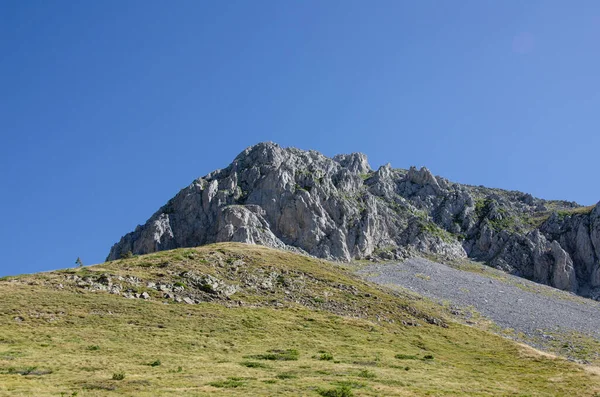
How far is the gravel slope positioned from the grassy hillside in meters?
12.0

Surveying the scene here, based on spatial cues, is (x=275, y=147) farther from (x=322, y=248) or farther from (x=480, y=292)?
(x=480, y=292)

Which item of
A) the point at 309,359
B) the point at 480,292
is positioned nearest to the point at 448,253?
the point at 480,292

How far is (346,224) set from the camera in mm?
127812

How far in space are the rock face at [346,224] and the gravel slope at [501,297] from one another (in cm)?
1807

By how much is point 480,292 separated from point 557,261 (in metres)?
57.3

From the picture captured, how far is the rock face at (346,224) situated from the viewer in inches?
4779

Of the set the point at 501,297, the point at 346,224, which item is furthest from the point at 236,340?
the point at 346,224

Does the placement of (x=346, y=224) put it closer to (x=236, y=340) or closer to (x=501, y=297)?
(x=501, y=297)

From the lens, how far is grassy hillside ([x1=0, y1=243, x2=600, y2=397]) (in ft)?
93.1

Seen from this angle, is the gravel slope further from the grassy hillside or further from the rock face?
the rock face

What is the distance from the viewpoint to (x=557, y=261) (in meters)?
131

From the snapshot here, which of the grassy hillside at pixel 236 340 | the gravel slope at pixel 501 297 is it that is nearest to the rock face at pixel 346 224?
the gravel slope at pixel 501 297

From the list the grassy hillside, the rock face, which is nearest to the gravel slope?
the grassy hillside

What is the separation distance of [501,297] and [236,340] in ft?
196
